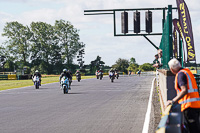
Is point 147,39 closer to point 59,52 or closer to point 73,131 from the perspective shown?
point 73,131

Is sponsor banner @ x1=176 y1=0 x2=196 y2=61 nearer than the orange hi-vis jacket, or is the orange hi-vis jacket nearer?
the orange hi-vis jacket

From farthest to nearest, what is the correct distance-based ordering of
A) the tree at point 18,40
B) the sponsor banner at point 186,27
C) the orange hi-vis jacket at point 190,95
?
1. the tree at point 18,40
2. the sponsor banner at point 186,27
3. the orange hi-vis jacket at point 190,95

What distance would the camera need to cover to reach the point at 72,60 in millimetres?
101875

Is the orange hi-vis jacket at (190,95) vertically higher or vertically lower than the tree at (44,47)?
lower

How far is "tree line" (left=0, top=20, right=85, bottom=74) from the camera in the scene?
92.4 m

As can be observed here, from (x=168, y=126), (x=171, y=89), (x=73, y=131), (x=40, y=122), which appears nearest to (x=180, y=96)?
(x=168, y=126)

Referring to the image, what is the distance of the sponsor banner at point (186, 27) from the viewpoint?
14.0 meters

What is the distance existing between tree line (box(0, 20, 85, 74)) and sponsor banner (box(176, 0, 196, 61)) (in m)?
79.3

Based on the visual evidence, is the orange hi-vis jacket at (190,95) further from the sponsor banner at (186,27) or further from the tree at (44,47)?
the tree at (44,47)

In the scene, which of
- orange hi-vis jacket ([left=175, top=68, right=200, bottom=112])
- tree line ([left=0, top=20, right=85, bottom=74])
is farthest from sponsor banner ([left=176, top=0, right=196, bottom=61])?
tree line ([left=0, top=20, right=85, bottom=74])

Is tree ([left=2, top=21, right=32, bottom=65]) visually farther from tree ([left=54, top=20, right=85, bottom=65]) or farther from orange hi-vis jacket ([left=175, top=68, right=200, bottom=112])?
orange hi-vis jacket ([left=175, top=68, right=200, bottom=112])

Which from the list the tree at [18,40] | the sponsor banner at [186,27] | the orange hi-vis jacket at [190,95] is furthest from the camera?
the tree at [18,40]

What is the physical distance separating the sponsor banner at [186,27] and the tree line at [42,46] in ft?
260

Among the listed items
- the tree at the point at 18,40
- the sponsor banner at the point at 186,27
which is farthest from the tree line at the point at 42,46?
the sponsor banner at the point at 186,27
